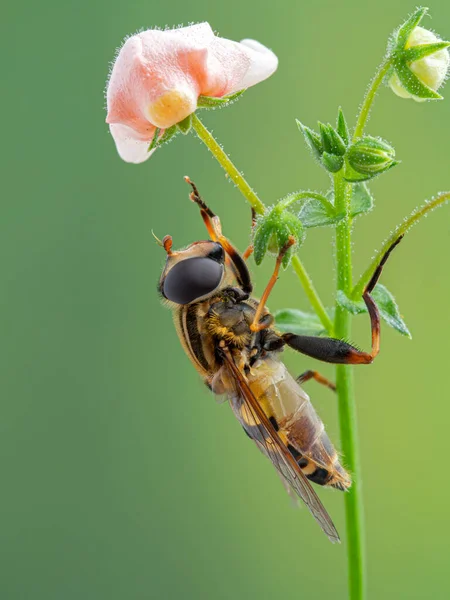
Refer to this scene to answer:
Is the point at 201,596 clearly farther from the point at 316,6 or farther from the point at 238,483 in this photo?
the point at 316,6

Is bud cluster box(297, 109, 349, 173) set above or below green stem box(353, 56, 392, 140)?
below

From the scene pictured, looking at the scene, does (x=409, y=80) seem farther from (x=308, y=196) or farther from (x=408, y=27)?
(x=308, y=196)

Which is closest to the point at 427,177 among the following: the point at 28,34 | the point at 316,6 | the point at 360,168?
the point at 316,6

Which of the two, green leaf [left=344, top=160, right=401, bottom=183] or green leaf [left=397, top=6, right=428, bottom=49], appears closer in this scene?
green leaf [left=344, top=160, right=401, bottom=183]

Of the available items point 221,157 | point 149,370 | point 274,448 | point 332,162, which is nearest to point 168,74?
point 221,157

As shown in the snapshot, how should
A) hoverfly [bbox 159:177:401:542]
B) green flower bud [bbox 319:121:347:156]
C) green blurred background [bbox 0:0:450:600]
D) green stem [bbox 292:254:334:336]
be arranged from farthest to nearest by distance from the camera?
green blurred background [bbox 0:0:450:600]
hoverfly [bbox 159:177:401:542]
green stem [bbox 292:254:334:336]
green flower bud [bbox 319:121:347:156]

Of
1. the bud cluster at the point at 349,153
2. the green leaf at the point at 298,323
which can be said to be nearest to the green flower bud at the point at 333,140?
the bud cluster at the point at 349,153

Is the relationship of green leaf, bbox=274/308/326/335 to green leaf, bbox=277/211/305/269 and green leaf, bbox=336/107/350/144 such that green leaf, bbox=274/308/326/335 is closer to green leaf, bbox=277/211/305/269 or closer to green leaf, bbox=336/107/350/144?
green leaf, bbox=277/211/305/269

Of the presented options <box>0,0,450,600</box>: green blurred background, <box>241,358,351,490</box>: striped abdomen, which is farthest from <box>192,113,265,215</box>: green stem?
<box>0,0,450,600</box>: green blurred background
